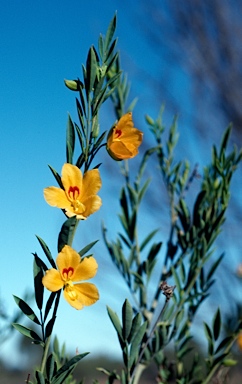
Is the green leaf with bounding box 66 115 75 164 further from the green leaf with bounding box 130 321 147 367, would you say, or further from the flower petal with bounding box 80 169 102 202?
the green leaf with bounding box 130 321 147 367

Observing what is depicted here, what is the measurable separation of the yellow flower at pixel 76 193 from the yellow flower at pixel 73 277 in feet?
0.13

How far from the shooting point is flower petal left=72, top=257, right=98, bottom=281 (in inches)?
23.6

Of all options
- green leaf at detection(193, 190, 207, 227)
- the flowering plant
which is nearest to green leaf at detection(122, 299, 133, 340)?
the flowering plant

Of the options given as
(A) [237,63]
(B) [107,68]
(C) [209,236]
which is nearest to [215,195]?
(C) [209,236]

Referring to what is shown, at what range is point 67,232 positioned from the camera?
585 millimetres

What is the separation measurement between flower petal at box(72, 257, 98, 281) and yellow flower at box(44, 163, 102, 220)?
41 mm

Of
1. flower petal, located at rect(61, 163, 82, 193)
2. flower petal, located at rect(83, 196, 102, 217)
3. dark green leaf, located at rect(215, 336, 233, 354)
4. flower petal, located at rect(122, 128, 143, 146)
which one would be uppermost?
flower petal, located at rect(122, 128, 143, 146)

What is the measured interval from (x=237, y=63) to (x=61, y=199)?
166 inches

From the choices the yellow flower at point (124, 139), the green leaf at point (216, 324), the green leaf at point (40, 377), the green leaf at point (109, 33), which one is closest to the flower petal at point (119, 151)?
the yellow flower at point (124, 139)

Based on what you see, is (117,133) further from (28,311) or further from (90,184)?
(28,311)

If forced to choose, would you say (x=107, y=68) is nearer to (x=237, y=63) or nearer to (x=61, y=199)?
(x=61, y=199)

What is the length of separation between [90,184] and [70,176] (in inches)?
0.8

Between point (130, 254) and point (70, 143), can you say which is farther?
point (130, 254)

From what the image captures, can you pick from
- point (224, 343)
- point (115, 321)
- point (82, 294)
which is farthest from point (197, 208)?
point (82, 294)
